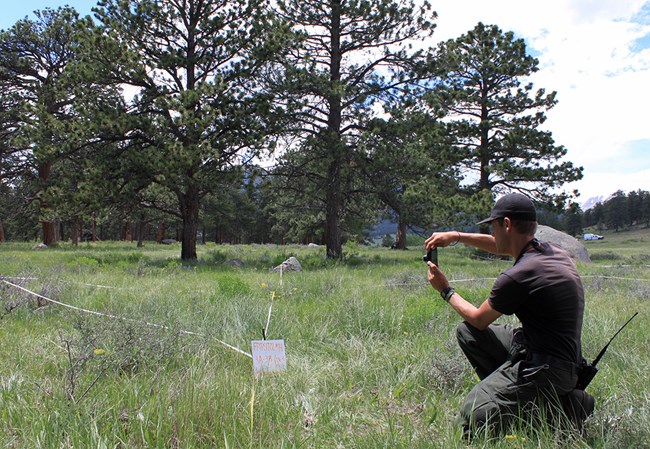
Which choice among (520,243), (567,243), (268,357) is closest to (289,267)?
(268,357)

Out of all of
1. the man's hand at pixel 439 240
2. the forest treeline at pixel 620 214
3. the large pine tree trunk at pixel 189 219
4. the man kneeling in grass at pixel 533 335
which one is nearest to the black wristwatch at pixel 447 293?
the man kneeling in grass at pixel 533 335

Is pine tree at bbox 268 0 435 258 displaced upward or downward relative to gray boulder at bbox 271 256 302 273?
upward

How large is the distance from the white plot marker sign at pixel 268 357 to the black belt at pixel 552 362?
176cm

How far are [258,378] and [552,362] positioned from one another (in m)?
1.96

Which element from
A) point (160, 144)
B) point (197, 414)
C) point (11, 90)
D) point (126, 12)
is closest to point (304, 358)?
point (197, 414)

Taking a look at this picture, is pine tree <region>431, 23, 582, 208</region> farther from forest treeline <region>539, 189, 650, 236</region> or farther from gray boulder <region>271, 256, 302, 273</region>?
forest treeline <region>539, 189, 650, 236</region>

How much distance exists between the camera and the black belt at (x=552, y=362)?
249 cm

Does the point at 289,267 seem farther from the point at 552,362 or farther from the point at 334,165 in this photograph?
the point at 552,362

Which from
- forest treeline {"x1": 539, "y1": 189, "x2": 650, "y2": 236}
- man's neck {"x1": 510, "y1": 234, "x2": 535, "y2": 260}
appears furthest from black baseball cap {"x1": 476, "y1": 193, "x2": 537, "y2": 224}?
forest treeline {"x1": 539, "y1": 189, "x2": 650, "y2": 236}

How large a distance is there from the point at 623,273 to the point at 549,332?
11.6m

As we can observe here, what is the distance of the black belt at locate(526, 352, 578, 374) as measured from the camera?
249cm

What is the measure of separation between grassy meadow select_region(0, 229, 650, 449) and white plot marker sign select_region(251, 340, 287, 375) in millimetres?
87

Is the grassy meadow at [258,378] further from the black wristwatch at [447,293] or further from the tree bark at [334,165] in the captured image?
the tree bark at [334,165]

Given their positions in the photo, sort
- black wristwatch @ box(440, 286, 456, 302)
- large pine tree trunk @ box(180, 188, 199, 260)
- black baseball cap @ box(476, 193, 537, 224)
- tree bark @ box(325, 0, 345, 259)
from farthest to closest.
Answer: large pine tree trunk @ box(180, 188, 199, 260) < tree bark @ box(325, 0, 345, 259) < black wristwatch @ box(440, 286, 456, 302) < black baseball cap @ box(476, 193, 537, 224)
